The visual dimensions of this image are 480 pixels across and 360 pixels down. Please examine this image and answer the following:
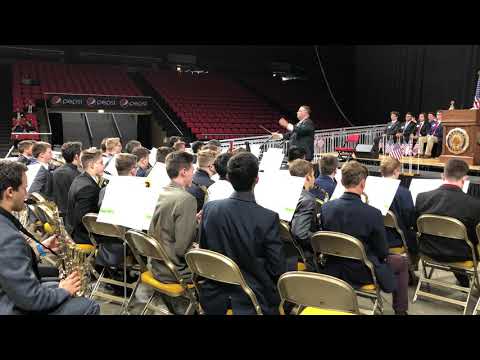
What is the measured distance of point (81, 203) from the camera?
13.9 ft

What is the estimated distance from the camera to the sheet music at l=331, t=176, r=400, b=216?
363 centimetres

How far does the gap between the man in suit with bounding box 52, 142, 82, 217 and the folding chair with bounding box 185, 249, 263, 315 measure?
301cm

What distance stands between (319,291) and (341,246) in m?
0.76

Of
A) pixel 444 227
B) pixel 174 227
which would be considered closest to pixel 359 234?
pixel 444 227

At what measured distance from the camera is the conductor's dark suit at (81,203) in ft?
13.9

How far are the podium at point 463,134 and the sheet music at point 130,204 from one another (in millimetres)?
6273

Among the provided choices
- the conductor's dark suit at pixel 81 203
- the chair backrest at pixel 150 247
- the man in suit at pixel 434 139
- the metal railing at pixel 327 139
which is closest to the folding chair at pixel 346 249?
the chair backrest at pixel 150 247

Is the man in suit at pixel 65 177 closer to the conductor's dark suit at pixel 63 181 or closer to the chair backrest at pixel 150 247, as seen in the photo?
the conductor's dark suit at pixel 63 181

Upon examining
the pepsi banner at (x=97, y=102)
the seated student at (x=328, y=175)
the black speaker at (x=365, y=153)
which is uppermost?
the pepsi banner at (x=97, y=102)

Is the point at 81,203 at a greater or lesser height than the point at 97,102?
lesser

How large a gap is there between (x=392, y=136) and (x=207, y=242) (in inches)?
464

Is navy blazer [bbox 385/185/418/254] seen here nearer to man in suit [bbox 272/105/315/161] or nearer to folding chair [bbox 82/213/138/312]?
folding chair [bbox 82/213/138/312]

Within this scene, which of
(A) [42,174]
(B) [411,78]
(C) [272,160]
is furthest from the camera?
(B) [411,78]

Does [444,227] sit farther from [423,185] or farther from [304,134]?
[304,134]
